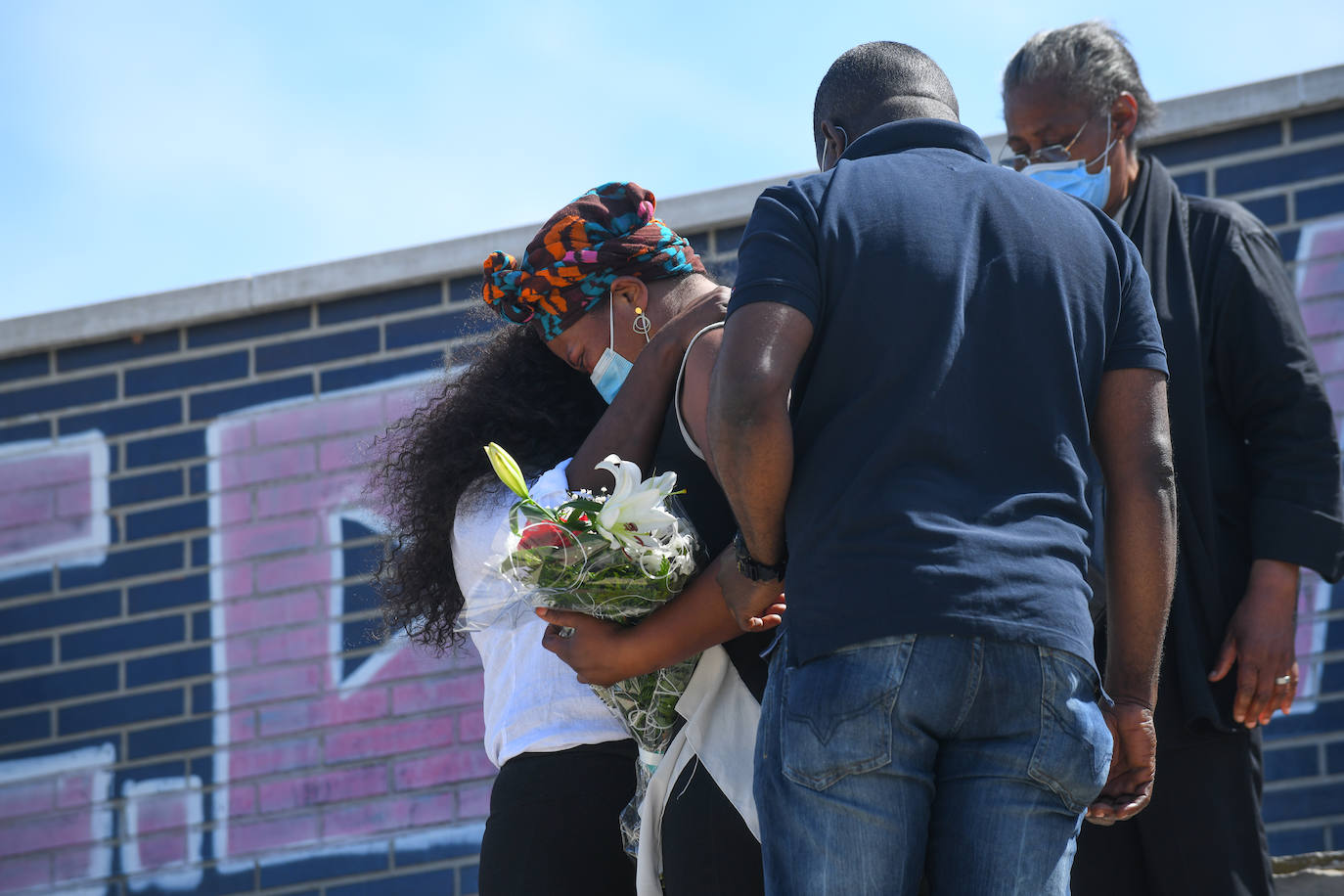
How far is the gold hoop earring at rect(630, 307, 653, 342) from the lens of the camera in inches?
115

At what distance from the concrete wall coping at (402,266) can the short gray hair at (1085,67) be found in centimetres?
171

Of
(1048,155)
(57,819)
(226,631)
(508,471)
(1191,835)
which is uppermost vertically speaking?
(1048,155)

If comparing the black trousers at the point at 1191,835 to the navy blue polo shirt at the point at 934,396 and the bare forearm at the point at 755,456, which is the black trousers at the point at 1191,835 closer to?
the navy blue polo shirt at the point at 934,396

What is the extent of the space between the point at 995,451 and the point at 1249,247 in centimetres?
154

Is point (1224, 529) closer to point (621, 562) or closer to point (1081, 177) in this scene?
point (1081, 177)

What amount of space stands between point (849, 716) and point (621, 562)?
1.85ft

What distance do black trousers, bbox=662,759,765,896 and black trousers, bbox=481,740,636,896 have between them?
185mm

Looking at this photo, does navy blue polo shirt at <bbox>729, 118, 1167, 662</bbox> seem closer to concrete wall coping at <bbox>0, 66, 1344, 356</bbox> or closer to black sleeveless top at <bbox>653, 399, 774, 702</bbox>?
black sleeveless top at <bbox>653, 399, 774, 702</bbox>

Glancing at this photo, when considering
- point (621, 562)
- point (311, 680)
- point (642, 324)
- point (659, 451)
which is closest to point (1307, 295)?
point (642, 324)

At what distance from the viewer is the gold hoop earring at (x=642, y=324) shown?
2.93m

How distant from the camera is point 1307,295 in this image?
515 cm

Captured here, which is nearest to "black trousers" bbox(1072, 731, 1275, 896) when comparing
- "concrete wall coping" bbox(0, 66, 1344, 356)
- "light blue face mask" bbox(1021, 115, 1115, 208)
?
"light blue face mask" bbox(1021, 115, 1115, 208)

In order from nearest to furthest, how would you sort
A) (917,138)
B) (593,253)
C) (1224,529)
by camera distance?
(917,138)
(593,253)
(1224,529)

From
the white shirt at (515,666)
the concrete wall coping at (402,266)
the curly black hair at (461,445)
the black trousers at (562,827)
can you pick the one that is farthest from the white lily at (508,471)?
the concrete wall coping at (402,266)
